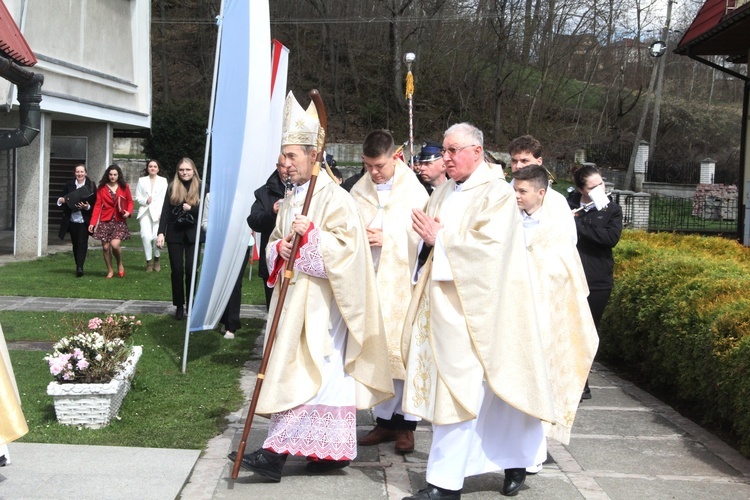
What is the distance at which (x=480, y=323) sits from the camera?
191 inches

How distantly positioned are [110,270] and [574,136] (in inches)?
1264

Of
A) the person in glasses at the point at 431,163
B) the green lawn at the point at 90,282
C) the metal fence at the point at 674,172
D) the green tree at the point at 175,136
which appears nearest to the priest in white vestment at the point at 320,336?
the person in glasses at the point at 431,163

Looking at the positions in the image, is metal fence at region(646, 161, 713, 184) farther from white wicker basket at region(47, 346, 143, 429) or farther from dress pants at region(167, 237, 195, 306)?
white wicker basket at region(47, 346, 143, 429)

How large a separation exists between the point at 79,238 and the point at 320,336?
9761 millimetres

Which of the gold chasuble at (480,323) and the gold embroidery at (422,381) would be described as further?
the gold embroidery at (422,381)

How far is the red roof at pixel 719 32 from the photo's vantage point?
1505 cm

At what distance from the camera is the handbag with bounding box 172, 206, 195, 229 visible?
32.3ft

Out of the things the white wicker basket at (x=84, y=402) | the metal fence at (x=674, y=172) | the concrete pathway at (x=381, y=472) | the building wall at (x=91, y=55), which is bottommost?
the concrete pathway at (x=381, y=472)

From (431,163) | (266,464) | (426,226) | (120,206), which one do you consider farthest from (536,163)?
(120,206)

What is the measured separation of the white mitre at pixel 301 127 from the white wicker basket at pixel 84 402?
1974mm

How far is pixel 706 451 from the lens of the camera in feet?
19.9

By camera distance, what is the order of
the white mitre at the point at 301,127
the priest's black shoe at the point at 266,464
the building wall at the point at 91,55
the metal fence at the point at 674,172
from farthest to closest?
the metal fence at the point at 674,172, the building wall at the point at 91,55, the white mitre at the point at 301,127, the priest's black shoe at the point at 266,464

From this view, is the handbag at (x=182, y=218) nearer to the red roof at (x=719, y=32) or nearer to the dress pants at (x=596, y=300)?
the dress pants at (x=596, y=300)

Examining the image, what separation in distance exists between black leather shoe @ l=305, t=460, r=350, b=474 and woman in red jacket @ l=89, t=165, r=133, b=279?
9098 millimetres
